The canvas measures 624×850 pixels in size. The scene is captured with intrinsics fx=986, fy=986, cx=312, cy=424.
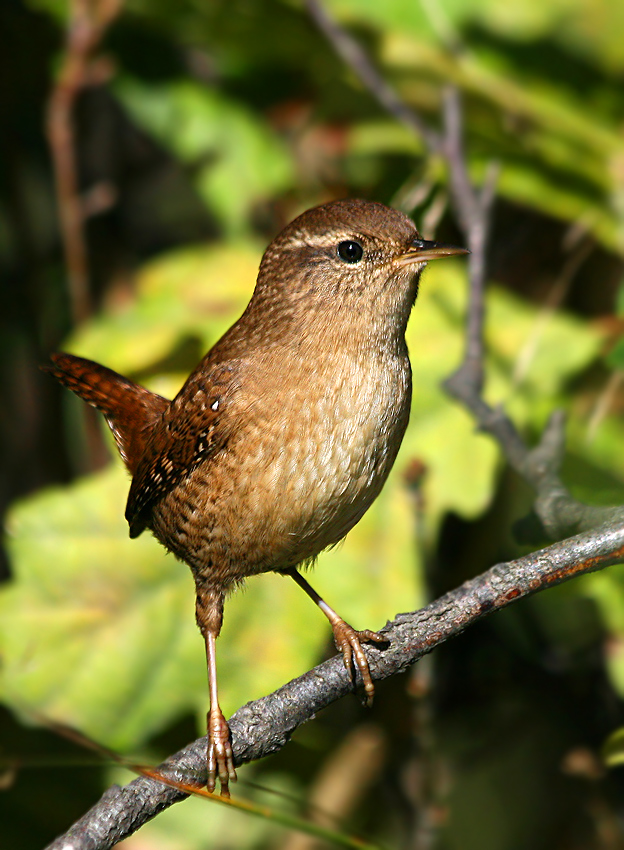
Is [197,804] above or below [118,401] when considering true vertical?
below

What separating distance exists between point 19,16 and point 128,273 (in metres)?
1.15

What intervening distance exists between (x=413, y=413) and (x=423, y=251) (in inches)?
40.3

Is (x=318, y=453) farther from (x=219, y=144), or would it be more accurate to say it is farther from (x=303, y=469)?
(x=219, y=144)

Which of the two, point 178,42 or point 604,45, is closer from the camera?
point 604,45

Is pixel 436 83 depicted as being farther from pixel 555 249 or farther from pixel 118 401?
pixel 118 401

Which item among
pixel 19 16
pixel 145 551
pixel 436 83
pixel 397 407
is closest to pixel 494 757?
pixel 145 551

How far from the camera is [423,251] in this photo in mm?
2074

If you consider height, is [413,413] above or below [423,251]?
below

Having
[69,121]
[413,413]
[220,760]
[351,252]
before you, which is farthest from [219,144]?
[220,760]

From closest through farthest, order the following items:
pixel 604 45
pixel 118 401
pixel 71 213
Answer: pixel 118 401 → pixel 604 45 → pixel 71 213

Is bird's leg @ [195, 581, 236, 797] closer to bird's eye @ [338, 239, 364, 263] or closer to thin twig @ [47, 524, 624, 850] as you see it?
thin twig @ [47, 524, 624, 850]

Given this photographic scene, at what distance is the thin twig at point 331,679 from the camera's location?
1612 millimetres

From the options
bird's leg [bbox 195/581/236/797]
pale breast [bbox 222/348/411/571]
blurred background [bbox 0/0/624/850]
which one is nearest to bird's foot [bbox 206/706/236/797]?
bird's leg [bbox 195/581/236/797]

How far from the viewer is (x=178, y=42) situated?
3.94 m
